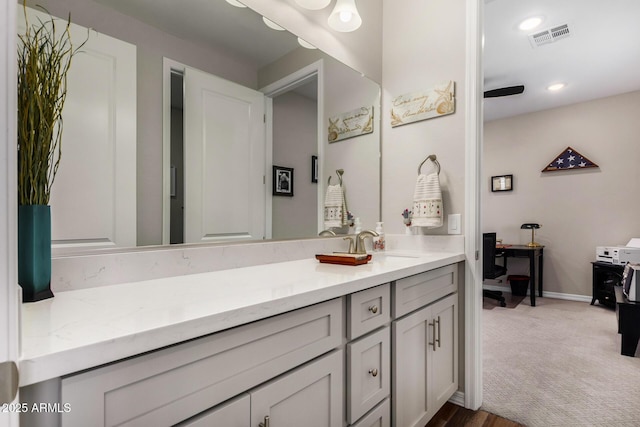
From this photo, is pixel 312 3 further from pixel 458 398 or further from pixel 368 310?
pixel 458 398

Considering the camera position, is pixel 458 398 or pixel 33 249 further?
pixel 458 398

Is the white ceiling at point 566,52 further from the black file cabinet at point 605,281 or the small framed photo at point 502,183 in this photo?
the black file cabinet at point 605,281

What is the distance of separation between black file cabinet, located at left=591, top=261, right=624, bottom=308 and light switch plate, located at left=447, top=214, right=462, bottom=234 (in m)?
3.17

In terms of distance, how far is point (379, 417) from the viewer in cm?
124

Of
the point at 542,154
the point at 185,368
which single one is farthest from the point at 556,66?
the point at 185,368

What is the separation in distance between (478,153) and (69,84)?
187 cm

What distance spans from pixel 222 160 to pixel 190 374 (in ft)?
3.00

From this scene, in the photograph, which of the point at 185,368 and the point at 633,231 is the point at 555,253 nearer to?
the point at 633,231

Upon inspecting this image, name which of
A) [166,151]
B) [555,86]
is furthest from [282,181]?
[555,86]

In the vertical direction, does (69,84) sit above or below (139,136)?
above

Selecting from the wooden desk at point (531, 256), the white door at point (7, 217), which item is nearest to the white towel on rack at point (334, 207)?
the white door at point (7, 217)

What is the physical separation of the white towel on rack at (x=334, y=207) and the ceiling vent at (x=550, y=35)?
2.31 metres

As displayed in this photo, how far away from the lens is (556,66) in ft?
11.0

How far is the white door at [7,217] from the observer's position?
455mm
